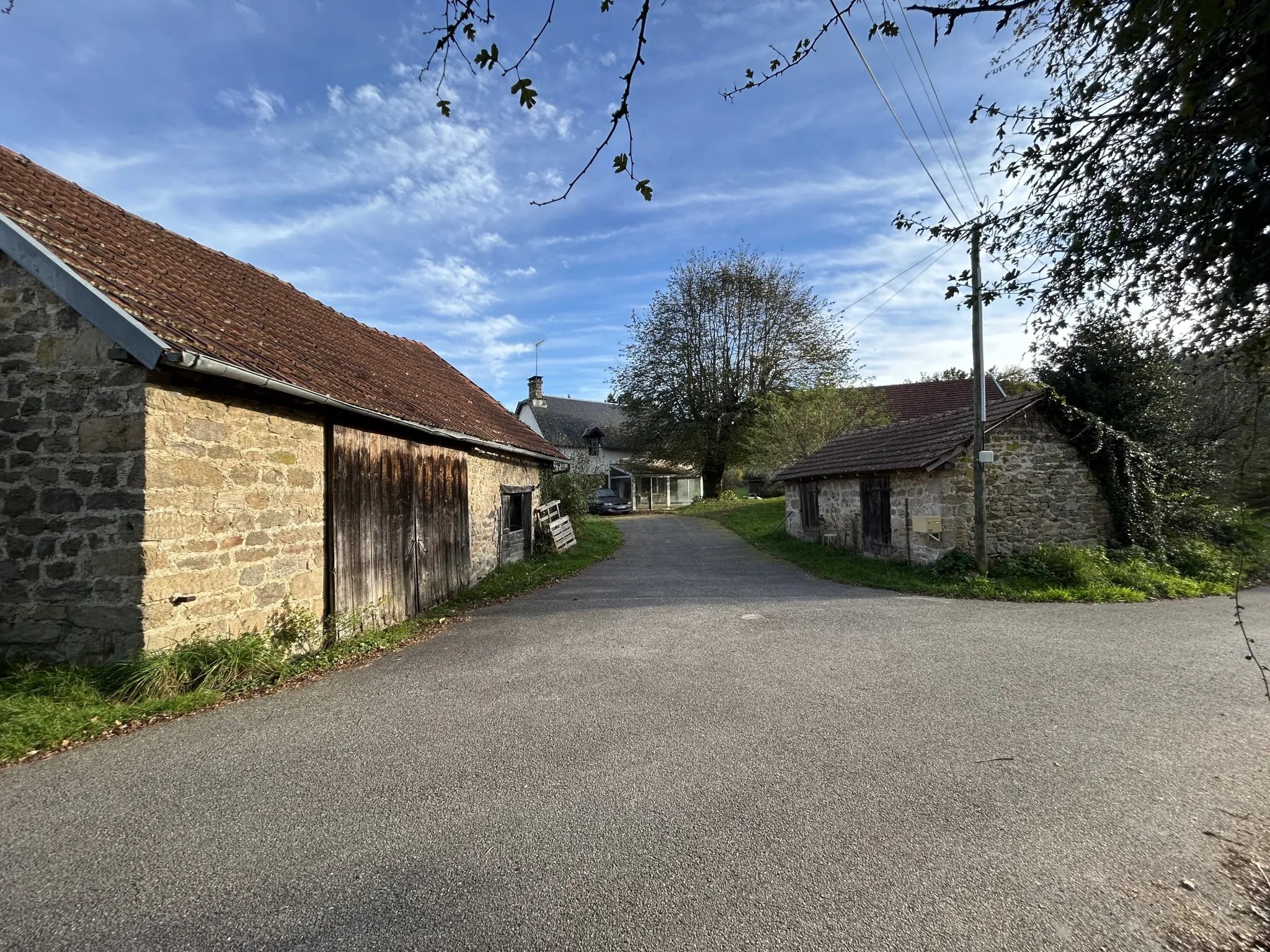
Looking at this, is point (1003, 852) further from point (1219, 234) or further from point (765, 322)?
point (765, 322)

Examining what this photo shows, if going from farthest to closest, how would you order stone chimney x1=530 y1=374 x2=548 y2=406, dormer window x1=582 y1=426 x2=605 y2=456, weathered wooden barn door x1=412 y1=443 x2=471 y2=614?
stone chimney x1=530 y1=374 x2=548 y2=406 → dormer window x1=582 y1=426 x2=605 y2=456 → weathered wooden barn door x1=412 y1=443 x2=471 y2=614

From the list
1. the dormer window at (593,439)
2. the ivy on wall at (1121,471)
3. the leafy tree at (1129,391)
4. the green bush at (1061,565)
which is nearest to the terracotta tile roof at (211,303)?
the green bush at (1061,565)

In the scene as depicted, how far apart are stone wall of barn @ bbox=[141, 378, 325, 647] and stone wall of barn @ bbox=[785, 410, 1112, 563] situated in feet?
35.9

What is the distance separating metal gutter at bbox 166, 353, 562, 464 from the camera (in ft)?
16.2

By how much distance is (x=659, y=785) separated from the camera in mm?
3584

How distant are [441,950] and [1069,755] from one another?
3917 mm

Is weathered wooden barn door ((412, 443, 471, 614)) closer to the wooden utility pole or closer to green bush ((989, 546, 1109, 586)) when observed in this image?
the wooden utility pole

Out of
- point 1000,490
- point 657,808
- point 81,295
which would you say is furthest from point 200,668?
point 1000,490

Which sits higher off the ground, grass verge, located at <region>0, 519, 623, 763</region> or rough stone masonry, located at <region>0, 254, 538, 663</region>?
rough stone masonry, located at <region>0, 254, 538, 663</region>

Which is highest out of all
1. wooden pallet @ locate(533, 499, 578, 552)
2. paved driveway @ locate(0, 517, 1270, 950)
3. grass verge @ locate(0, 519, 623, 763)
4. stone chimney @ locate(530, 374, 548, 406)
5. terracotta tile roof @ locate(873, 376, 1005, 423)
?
stone chimney @ locate(530, 374, 548, 406)

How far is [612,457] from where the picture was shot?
4184 centimetres

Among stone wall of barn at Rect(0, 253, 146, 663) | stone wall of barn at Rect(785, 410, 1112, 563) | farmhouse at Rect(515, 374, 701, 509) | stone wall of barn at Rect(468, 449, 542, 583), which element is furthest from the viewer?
farmhouse at Rect(515, 374, 701, 509)

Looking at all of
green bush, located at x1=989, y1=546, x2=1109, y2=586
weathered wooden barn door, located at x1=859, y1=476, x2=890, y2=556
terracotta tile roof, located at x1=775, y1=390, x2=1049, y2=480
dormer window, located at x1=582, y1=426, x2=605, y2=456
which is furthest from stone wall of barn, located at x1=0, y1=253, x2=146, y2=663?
dormer window, located at x1=582, y1=426, x2=605, y2=456

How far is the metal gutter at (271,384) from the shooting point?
4.93 meters
